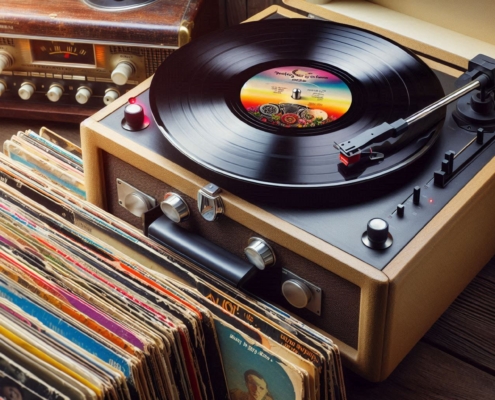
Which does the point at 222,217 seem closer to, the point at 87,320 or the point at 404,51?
the point at 87,320

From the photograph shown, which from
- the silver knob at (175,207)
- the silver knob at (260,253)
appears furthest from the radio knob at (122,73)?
the silver knob at (260,253)

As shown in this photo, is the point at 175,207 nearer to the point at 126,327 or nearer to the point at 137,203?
the point at 137,203

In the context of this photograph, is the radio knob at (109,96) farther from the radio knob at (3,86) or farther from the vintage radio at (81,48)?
the radio knob at (3,86)

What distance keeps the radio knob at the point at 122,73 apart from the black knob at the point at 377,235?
24.7 inches

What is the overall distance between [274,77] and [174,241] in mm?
309

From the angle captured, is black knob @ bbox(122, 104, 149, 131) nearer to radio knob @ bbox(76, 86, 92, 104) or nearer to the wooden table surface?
radio knob @ bbox(76, 86, 92, 104)

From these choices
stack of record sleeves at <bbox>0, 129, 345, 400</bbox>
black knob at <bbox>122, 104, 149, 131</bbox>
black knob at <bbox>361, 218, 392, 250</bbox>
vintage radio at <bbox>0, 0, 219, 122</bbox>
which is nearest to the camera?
stack of record sleeves at <bbox>0, 129, 345, 400</bbox>

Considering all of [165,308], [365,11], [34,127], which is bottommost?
[34,127]

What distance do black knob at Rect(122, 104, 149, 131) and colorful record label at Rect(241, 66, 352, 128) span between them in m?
0.16

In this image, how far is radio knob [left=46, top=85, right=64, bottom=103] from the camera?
1.53 meters

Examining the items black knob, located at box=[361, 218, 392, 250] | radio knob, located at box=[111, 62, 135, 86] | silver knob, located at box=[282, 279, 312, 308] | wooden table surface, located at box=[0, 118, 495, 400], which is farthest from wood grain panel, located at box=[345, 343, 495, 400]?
radio knob, located at box=[111, 62, 135, 86]

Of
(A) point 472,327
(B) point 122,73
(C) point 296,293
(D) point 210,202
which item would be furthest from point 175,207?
(A) point 472,327

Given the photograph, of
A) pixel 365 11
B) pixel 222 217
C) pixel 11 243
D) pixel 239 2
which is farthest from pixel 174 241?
pixel 239 2

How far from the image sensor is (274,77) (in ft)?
4.19
